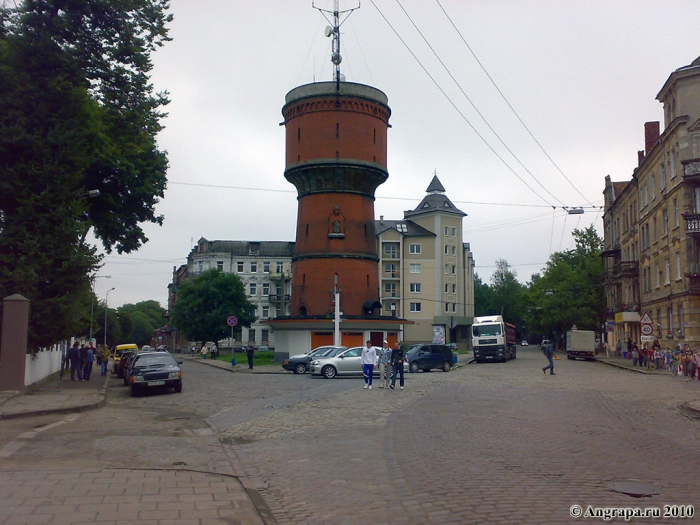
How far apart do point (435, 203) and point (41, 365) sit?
64321mm

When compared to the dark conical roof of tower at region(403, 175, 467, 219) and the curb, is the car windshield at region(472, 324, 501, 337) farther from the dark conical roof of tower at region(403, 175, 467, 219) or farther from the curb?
the dark conical roof of tower at region(403, 175, 467, 219)

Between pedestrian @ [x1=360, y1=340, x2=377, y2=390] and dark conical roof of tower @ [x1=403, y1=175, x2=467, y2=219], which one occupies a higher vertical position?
dark conical roof of tower @ [x1=403, y1=175, x2=467, y2=219]

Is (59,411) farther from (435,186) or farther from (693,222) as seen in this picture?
(435,186)

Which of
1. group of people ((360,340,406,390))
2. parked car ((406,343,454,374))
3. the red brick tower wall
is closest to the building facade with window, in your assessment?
the red brick tower wall

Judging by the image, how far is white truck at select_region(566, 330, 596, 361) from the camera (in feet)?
182

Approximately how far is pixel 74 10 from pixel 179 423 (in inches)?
705

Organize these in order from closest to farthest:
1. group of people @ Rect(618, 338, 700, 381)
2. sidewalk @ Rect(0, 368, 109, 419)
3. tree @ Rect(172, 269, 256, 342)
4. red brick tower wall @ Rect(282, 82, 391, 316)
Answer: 1. sidewalk @ Rect(0, 368, 109, 419)
2. group of people @ Rect(618, 338, 700, 381)
3. red brick tower wall @ Rect(282, 82, 391, 316)
4. tree @ Rect(172, 269, 256, 342)

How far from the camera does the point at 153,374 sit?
2236 centimetres

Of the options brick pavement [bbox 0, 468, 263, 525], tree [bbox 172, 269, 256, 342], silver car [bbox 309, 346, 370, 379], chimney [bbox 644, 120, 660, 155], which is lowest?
brick pavement [bbox 0, 468, 263, 525]

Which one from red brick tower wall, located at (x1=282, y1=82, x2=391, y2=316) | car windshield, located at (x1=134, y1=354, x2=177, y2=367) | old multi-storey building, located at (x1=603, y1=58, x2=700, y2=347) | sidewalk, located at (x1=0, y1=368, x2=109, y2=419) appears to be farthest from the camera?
red brick tower wall, located at (x1=282, y1=82, x2=391, y2=316)

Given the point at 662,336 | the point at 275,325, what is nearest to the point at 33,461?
the point at 275,325

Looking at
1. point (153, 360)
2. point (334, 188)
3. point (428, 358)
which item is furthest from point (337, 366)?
point (334, 188)

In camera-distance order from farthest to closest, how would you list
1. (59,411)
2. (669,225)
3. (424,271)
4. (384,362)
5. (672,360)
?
(424,271), (669,225), (672,360), (384,362), (59,411)

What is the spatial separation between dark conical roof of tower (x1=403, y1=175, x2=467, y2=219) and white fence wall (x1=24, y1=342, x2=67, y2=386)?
5578cm
